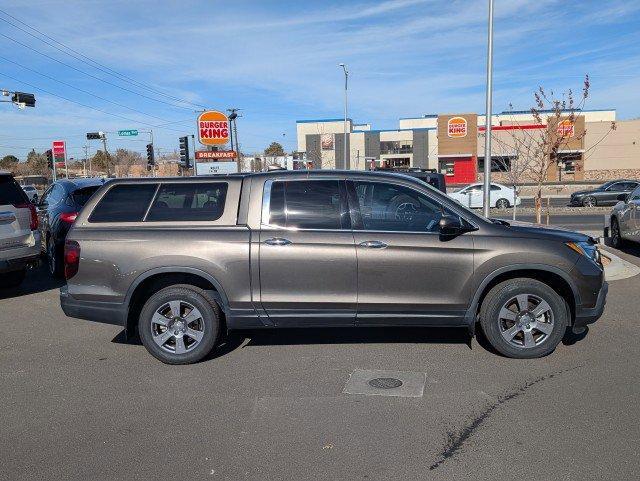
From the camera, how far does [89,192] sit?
10.7 m

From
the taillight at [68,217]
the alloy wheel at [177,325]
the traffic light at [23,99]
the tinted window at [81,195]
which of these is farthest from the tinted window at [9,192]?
the traffic light at [23,99]

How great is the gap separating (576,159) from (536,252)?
57.6 metres

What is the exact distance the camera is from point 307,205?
5766mm

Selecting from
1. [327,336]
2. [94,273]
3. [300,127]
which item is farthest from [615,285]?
[300,127]

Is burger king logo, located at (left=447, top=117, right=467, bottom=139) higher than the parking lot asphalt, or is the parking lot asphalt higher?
burger king logo, located at (left=447, top=117, right=467, bottom=139)

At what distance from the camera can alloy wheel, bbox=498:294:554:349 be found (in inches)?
224

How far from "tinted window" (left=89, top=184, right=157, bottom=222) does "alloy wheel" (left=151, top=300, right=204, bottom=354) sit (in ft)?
3.14

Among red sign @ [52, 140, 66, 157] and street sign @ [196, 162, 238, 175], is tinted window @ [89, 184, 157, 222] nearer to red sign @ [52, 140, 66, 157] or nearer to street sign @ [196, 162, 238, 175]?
street sign @ [196, 162, 238, 175]

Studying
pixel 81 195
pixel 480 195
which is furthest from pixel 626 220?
pixel 480 195

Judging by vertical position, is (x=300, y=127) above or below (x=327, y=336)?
above

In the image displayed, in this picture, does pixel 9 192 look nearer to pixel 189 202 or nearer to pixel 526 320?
pixel 189 202

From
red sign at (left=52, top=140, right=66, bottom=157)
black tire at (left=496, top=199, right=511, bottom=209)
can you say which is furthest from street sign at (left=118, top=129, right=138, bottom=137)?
black tire at (left=496, top=199, right=511, bottom=209)

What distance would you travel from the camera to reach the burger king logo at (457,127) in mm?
58719

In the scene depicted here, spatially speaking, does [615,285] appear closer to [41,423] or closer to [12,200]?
[41,423]
